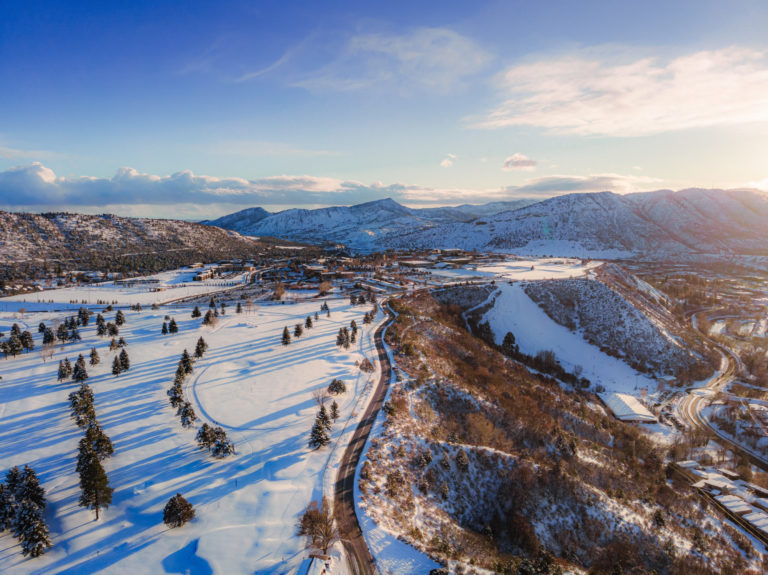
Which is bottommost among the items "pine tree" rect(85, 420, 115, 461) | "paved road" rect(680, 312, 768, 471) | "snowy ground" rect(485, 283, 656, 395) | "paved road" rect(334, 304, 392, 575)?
"paved road" rect(680, 312, 768, 471)

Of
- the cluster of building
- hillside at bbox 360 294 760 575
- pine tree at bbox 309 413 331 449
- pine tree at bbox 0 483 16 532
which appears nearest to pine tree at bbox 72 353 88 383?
pine tree at bbox 0 483 16 532

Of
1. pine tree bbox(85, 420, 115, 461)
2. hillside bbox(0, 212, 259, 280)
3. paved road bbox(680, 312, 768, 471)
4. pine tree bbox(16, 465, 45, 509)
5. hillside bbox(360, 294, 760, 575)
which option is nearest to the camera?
pine tree bbox(16, 465, 45, 509)

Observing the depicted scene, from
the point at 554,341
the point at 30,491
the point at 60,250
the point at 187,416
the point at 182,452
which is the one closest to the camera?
the point at 30,491

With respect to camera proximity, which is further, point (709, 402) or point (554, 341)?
point (554, 341)

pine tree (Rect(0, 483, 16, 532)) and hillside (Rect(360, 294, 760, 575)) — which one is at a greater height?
pine tree (Rect(0, 483, 16, 532))

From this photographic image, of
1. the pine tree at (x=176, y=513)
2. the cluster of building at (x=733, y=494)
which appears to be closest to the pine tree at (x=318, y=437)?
the pine tree at (x=176, y=513)

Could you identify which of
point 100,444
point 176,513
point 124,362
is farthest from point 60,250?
point 176,513

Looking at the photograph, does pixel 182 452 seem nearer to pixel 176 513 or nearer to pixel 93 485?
pixel 93 485

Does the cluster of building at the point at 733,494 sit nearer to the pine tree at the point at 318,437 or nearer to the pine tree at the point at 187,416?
the pine tree at the point at 318,437

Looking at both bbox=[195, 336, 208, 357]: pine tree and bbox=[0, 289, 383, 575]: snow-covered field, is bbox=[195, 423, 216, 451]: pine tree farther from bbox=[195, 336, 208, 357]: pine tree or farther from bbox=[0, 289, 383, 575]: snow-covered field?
bbox=[195, 336, 208, 357]: pine tree
